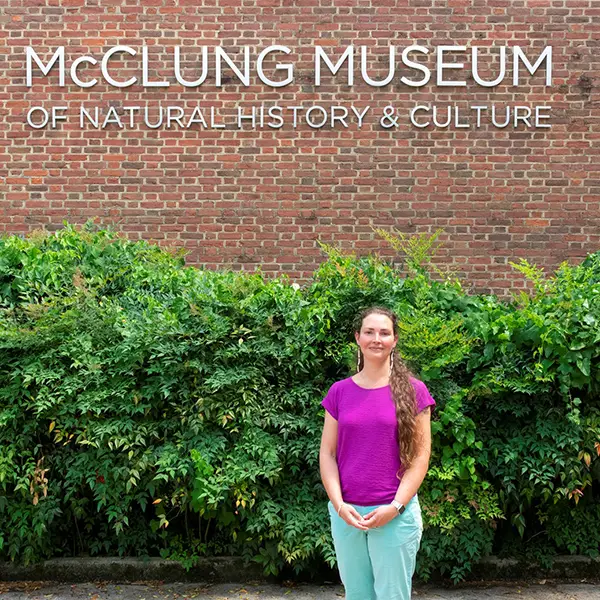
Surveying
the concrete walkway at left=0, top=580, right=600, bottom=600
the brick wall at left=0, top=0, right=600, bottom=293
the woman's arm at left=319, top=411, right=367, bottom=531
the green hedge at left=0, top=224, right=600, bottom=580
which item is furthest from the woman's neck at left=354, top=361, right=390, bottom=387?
the brick wall at left=0, top=0, right=600, bottom=293

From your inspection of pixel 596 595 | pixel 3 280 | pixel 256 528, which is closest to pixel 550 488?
pixel 596 595

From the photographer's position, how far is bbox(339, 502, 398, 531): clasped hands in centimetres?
290

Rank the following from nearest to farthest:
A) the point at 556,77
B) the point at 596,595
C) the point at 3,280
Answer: the point at 596,595
the point at 3,280
the point at 556,77

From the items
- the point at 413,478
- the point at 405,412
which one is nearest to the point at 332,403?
the point at 405,412

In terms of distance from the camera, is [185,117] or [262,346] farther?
Result: [185,117]

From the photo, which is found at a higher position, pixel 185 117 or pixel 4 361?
pixel 185 117

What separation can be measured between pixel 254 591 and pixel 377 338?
2.23m

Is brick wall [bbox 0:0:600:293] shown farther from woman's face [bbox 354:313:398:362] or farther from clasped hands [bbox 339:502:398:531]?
clasped hands [bbox 339:502:398:531]

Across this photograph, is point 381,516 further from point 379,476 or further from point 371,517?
point 379,476

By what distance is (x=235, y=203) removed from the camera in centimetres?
868

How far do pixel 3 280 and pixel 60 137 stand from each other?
13.4 ft

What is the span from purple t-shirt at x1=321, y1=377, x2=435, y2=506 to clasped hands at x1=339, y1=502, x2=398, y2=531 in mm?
70

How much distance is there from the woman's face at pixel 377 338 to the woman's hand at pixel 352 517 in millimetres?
606

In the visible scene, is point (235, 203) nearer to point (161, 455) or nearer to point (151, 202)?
point (151, 202)
